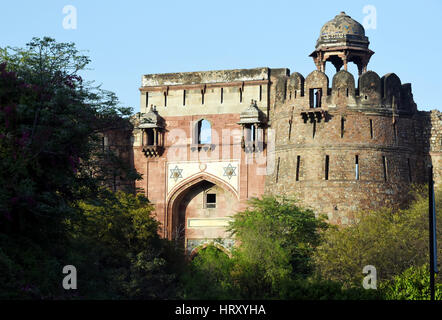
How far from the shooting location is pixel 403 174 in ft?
122

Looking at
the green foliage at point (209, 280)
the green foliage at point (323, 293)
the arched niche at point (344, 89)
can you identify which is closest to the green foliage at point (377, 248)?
the green foliage at point (209, 280)

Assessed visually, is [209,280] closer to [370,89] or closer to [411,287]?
[411,287]

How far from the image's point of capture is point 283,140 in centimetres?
3822

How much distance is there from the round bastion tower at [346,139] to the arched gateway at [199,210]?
3.24 meters

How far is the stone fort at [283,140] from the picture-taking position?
36656mm

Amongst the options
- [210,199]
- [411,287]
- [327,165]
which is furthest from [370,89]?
[411,287]

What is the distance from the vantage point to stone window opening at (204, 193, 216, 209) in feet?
135

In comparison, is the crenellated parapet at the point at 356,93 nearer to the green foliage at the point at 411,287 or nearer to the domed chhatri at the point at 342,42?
the domed chhatri at the point at 342,42

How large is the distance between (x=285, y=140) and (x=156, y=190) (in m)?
6.80

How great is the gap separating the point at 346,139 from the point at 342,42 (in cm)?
434
